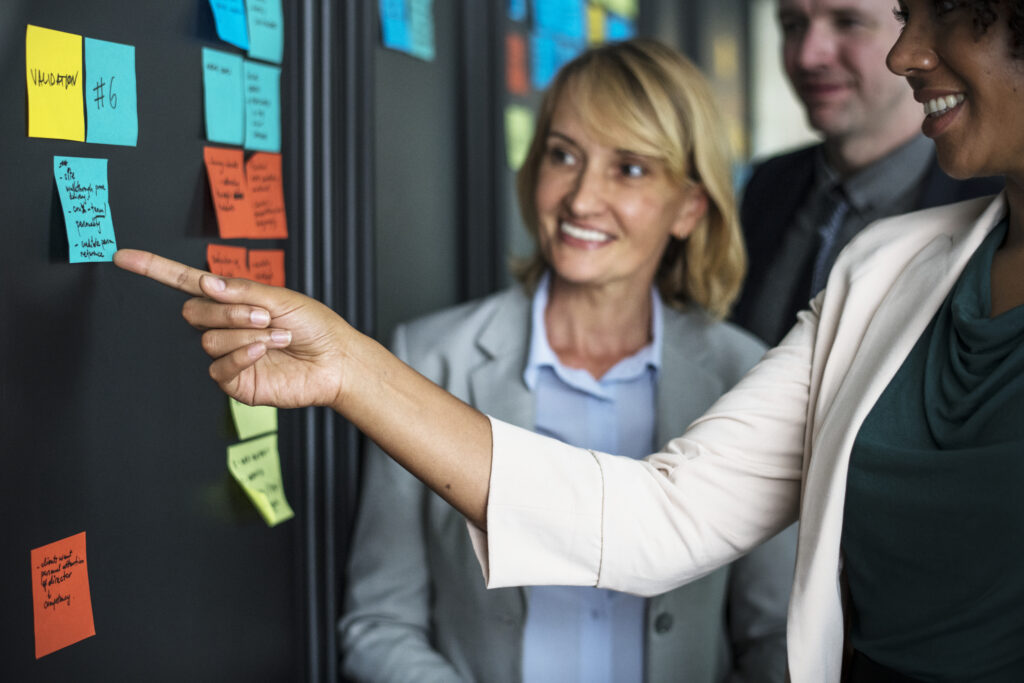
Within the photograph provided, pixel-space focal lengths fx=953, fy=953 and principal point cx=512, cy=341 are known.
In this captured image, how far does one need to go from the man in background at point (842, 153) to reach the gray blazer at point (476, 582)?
59 centimetres

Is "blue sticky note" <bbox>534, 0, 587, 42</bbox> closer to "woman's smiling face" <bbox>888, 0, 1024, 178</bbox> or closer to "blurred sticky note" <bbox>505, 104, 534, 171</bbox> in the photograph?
"blurred sticky note" <bbox>505, 104, 534, 171</bbox>

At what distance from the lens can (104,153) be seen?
109 cm

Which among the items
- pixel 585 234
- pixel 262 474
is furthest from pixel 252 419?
pixel 585 234

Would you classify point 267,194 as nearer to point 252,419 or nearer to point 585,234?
point 252,419

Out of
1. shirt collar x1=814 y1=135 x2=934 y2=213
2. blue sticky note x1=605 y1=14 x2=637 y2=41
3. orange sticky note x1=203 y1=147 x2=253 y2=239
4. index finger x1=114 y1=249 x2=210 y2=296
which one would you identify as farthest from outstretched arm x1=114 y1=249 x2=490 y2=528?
blue sticky note x1=605 y1=14 x2=637 y2=41

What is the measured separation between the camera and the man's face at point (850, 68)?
216cm

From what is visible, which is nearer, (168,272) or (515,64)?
(168,272)

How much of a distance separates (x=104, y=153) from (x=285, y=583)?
0.76 m

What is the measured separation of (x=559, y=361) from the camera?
176 cm

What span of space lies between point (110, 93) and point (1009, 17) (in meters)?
0.99

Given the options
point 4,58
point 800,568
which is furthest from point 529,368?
point 4,58

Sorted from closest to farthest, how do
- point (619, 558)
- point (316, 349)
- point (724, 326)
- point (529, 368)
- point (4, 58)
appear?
point (4, 58) < point (316, 349) < point (619, 558) < point (529, 368) < point (724, 326)

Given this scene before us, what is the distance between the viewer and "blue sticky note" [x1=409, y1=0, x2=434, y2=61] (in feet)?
5.92

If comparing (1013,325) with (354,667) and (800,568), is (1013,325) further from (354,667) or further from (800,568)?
(354,667)
